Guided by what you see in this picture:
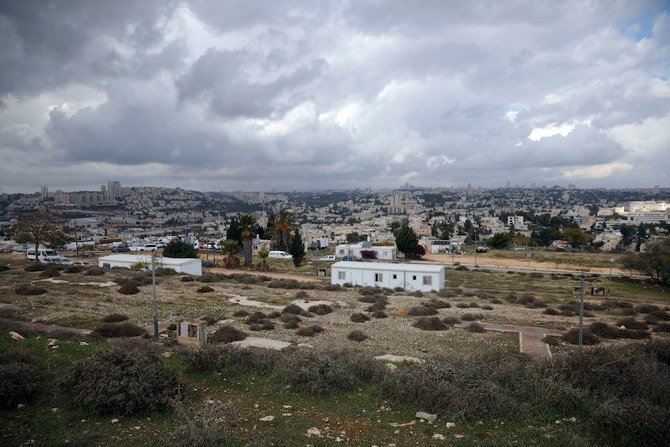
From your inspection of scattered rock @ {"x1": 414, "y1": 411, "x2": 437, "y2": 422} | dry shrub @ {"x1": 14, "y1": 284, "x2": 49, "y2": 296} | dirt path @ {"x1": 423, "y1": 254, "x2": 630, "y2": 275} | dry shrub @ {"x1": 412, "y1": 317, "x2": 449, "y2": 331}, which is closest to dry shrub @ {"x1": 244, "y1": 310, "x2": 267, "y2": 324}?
dry shrub @ {"x1": 412, "y1": 317, "x2": 449, "y2": 331}

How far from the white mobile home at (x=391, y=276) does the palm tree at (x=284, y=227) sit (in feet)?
67.4

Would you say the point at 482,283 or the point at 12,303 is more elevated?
the point at 12,303

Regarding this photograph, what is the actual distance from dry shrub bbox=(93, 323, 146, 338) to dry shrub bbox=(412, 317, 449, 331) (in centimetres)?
1194

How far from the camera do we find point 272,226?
201ft

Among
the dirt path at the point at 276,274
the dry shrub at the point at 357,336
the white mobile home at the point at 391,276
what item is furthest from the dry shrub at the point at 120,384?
the dirt path at the point at 276,274

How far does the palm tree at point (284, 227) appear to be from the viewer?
55688 mm

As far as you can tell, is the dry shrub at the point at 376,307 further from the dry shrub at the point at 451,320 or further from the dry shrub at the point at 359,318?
the dry shrub at the point at 451,320

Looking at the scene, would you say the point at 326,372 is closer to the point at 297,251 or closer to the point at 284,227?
the point at 297,251

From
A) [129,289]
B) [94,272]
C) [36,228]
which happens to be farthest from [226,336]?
→ [36,228]

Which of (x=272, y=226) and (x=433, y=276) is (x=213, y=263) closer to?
(x=272, y=226)

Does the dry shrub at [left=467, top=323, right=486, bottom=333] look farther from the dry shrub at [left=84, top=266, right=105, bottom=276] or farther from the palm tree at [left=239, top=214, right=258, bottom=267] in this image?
the palm tree at [left=239, top=214, right=258, bottom=267]

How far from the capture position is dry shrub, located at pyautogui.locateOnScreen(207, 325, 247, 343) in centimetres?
1557

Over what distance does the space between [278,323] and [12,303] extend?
1381cm

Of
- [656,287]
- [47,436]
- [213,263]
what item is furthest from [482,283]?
[47,436]
